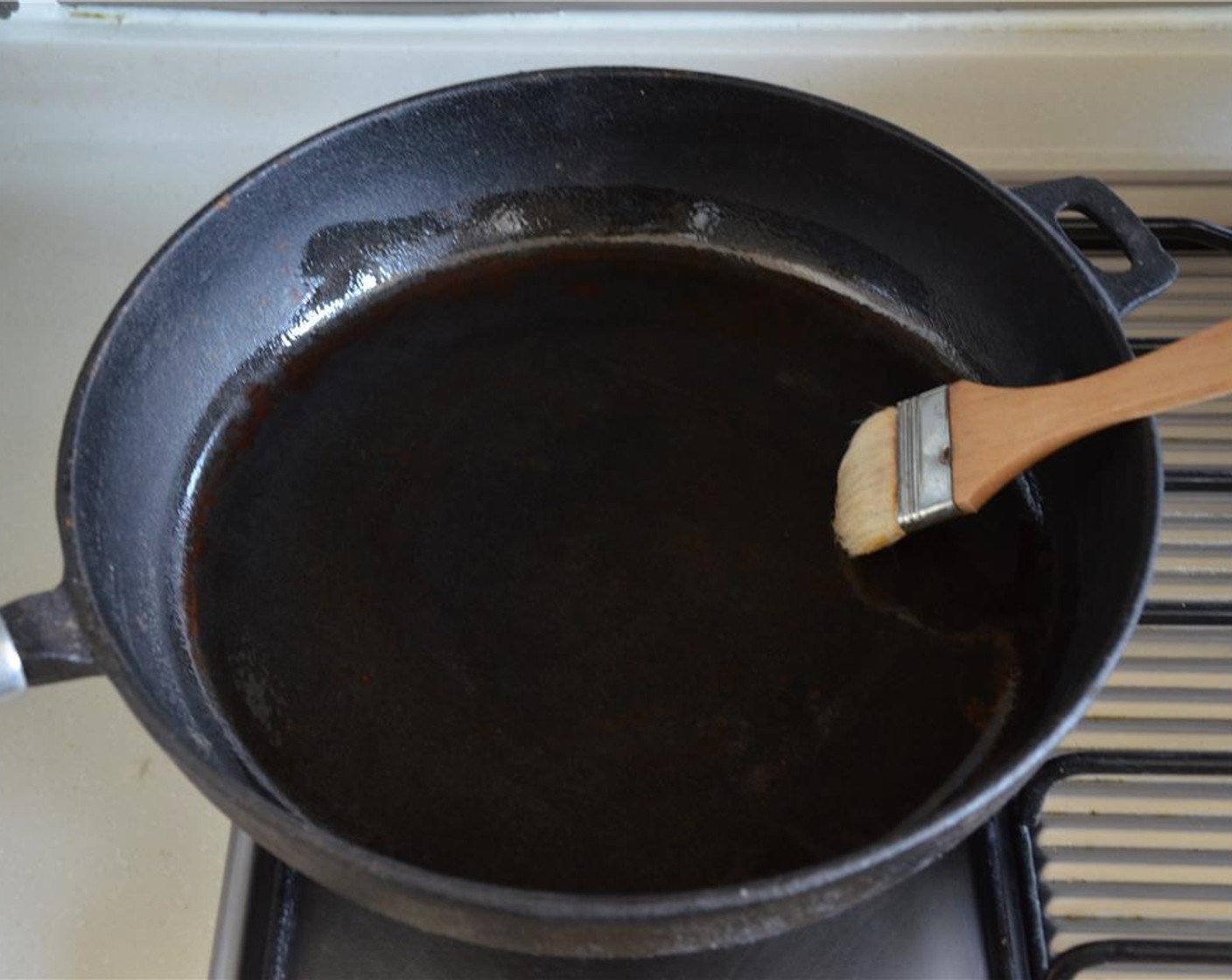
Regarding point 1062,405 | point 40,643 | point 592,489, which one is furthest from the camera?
point 592,489

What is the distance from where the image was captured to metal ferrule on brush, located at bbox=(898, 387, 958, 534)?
623 millimetres

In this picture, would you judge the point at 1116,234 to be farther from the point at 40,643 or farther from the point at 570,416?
the point at 40,643

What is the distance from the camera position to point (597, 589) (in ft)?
2.12

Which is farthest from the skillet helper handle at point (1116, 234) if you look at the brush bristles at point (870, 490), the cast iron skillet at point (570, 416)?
the brush bristles at point (870, 490)

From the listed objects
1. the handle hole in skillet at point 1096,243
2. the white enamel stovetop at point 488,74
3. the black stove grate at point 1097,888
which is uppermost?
the white enamel stovetop at point 488,74

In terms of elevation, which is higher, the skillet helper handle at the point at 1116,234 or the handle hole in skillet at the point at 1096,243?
the handle hole in skillet at the point at 1096,243

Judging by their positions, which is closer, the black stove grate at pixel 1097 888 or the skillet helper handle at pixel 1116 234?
the black stove grate at pixel 1097 888

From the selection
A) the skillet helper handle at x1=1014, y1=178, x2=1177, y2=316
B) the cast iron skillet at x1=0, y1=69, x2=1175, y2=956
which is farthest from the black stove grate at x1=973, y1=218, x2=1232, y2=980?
the skillet helper handle at x1=1014, y1=178, x2=1177, y2=316

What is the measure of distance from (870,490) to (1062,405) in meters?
0.10

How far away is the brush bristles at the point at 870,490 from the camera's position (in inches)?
25.1

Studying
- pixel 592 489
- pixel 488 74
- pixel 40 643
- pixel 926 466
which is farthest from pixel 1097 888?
pixel 488 74

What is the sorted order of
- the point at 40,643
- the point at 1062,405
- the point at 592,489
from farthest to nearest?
the point at 592,489, the point at 1062,405, the point at 40,643

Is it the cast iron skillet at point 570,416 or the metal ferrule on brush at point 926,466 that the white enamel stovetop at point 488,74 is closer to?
the cast iron skillet at point 570,416

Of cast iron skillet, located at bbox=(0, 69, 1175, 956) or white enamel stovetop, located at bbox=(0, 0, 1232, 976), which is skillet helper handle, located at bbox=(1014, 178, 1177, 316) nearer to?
cast iron skillet, located at bbox=(0, 69, 1175, 956)
